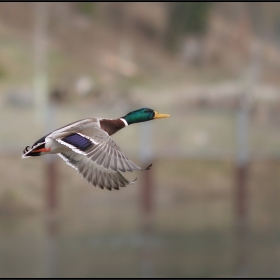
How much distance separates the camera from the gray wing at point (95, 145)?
4.45 m

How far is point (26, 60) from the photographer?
2098 centimetres

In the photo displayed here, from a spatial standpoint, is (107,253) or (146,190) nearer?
(107,253)

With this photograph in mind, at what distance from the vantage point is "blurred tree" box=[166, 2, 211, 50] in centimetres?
2323

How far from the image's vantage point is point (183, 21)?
2345 centimetres

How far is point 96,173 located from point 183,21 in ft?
61.4

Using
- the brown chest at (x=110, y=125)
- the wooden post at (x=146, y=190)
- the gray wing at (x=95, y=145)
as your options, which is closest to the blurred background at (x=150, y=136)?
the wooden post at (x=146, y=190)

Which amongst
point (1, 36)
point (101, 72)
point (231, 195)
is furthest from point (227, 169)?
point (1, 36)

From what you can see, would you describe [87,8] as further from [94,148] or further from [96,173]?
[94,148]

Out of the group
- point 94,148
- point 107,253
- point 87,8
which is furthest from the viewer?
point 87,8

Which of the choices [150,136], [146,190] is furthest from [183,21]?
[146,190]

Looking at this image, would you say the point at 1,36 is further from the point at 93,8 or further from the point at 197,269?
the point at 197,269

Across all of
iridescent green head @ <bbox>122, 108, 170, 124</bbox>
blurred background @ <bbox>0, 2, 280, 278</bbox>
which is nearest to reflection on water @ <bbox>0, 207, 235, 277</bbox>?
blurred background @ <bbox>0, 2, 280, 278</bbox>

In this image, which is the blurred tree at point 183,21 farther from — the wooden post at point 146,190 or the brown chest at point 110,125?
the brown chest at point 110,125

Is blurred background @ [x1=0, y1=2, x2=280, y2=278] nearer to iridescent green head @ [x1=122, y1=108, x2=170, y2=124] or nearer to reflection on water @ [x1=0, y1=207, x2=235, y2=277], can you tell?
reflection on water @ [x1=0, y1=207, x2=235, y2=277]
